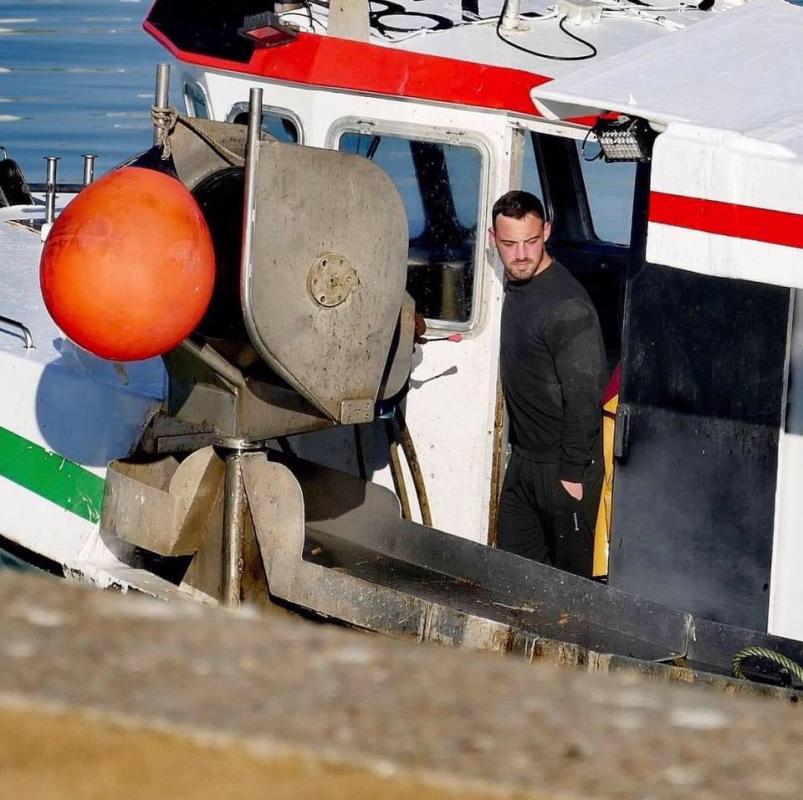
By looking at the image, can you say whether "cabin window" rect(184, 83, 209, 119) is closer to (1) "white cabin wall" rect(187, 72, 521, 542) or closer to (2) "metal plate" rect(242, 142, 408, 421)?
(1) "white cabin wall" rect(187, 72, 521, 542)

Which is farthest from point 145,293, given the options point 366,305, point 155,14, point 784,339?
point 155,14

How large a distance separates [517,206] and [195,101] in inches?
62.1

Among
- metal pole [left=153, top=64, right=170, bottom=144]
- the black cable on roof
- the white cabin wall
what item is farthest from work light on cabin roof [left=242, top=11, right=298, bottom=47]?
metal pole [left=153, top=64, right=170, bottom=144]

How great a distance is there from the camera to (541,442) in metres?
5.20

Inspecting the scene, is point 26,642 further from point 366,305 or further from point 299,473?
point 299,473

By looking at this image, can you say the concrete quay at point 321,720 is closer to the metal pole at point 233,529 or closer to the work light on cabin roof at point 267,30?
the metal pole at point 233,529

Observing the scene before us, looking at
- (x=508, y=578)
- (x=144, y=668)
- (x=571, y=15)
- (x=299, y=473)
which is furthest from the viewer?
(x=571, y=15)

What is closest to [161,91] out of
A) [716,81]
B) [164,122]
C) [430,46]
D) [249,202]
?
[164,122]

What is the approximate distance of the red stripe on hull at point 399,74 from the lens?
16.3 ft

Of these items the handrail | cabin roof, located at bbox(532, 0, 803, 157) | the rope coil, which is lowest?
the handrail

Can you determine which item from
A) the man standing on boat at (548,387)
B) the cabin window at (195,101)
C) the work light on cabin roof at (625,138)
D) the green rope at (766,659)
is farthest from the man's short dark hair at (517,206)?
the green rope at (766,659)

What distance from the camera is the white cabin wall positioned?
5.09m

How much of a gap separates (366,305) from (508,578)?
3.50 feet

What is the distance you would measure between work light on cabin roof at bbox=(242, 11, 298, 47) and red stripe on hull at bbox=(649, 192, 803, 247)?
6.31ft
